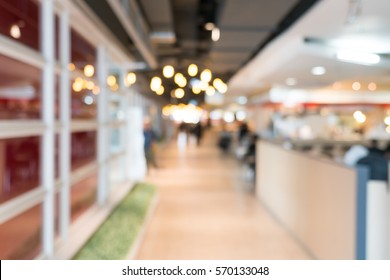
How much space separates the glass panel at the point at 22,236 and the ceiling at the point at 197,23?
81.8 inches

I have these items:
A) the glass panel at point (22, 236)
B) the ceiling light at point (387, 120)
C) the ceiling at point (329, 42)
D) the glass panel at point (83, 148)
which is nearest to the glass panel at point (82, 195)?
the glass panel at point (83, 148)

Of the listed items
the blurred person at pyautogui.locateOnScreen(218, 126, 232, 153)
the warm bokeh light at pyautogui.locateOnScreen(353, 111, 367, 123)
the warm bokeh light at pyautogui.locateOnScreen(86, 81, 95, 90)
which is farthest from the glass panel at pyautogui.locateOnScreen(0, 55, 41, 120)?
the blurred person at pyautogui.locateOnScreen(218, 126, 232, 153)

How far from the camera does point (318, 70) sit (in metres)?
9.89

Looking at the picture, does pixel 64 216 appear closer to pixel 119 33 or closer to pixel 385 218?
pixel 385 218

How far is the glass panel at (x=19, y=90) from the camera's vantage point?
343 centimetres

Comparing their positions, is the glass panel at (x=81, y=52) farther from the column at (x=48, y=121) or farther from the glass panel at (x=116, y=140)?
the glass panel at (x=116, y=140)

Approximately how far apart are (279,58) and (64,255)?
19.2 ft

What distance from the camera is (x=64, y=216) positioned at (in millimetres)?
4652

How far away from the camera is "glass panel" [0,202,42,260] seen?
10.9 feet

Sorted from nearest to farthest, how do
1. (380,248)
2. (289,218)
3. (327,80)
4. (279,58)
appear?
1. (380,248)
2. (289,218)
3. (279,58)
4. (327,80)

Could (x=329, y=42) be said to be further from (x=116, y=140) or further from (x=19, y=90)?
(x=19, y=90)

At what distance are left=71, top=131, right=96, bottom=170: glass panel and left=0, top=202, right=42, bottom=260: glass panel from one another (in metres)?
1.50
